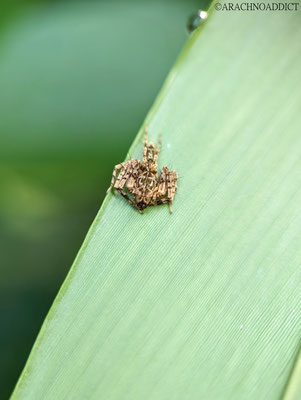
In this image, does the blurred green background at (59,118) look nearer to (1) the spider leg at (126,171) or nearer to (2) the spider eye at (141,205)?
(1) the spider leg at (126,171)

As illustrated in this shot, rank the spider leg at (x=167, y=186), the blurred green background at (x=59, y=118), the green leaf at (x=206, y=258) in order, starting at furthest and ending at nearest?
the blurred green background at (x=59, y=118), the spider leg at (x=167, y=186), the green leaf at (x=206, y=258)

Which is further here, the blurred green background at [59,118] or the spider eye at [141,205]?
the blurred green background at [59,118]

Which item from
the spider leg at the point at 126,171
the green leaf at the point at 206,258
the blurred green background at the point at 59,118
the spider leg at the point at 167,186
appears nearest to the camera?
the green leaf at the point at 206,258

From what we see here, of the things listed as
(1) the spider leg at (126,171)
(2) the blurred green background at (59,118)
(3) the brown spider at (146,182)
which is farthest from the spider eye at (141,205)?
(2) the blurred green background at (59,118)

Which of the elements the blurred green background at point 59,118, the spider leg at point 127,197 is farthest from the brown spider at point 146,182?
the blurred green background at point 59,118

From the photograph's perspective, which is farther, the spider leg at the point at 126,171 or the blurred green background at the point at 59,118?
the blurred green background at the point at 59,118

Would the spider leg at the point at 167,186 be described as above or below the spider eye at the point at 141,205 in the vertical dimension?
above

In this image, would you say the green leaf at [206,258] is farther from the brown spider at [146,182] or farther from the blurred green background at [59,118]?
the blurred green background at [59,118]

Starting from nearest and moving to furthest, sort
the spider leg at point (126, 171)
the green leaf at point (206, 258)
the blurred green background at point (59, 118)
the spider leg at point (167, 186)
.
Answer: the green leaf at point (206, 258) < the spider leg at point (167, 186) < the spider leg at point (126, 171) < the blurred green background at point (59, 118)

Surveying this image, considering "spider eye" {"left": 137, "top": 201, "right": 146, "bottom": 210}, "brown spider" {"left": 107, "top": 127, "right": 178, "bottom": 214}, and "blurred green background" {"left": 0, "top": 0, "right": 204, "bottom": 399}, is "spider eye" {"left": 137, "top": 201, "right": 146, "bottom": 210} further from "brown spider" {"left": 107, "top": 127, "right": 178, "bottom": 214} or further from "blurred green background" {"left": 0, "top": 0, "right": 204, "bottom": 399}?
"blurred green background" {"left": 0, "top": 0, "right": 204, "bottom": 399}

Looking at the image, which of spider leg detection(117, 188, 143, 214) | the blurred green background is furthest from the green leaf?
the blurred green background
